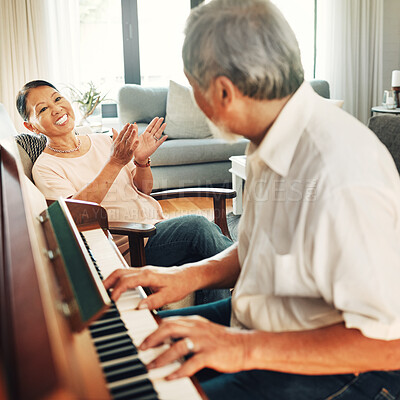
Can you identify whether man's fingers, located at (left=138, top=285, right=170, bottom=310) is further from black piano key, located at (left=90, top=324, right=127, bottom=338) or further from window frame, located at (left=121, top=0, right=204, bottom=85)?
window frame, located at (left=121, top=0, right=204, bottom=85)

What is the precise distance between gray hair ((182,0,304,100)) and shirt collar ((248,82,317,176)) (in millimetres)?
46

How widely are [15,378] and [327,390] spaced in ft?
1.97

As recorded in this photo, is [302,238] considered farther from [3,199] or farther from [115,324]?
[3,199]

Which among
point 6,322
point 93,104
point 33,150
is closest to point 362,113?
point 93,104

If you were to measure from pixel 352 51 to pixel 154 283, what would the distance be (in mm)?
5653

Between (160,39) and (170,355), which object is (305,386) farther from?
(160,39)

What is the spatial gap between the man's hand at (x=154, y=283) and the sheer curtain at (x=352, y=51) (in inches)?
214

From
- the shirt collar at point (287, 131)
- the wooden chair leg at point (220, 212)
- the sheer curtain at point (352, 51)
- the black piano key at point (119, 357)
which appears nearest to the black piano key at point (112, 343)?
the black piano key at point (119, 357)

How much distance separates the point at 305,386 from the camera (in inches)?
33.0

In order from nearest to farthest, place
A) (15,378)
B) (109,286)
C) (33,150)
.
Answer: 1. (15,378)
2. (109,286)
3. (33,150)

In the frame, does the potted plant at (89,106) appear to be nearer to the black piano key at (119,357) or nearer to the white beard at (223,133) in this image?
the white beard at (223,133)

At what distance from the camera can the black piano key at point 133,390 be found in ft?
2.24

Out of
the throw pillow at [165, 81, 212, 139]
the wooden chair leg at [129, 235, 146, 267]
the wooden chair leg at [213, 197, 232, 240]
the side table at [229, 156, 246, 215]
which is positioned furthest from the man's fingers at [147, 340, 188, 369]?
the throw pillow at [165, 81, 212, 139]

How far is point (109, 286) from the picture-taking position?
1.07m
